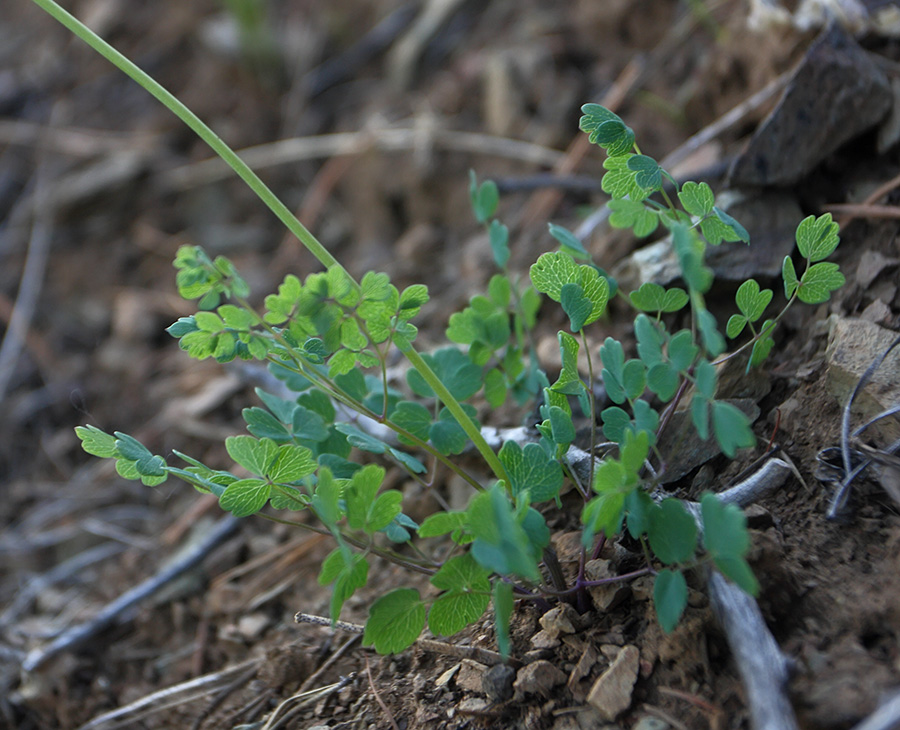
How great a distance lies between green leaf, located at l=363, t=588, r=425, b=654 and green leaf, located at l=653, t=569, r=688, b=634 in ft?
1.05

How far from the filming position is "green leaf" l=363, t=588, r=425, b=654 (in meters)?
1.02

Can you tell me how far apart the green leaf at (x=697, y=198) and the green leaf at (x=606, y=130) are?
11 centimetres

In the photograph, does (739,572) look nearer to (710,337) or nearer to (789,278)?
(710,337)

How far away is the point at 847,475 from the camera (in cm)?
105

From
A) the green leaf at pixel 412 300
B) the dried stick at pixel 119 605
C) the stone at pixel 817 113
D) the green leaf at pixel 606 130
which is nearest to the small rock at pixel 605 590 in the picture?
the green leaf at pixel 412 300

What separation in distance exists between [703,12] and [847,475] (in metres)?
1.55

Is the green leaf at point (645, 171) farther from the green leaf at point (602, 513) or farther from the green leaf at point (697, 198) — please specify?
the green leaf at point (602, 513)

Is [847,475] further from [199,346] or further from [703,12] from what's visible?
[703,12]

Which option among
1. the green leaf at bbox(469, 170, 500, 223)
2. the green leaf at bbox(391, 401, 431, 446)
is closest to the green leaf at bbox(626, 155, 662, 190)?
the green leaf at bbox(469, 170, 500, 223)

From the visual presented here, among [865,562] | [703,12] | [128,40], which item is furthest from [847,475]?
[128,40]

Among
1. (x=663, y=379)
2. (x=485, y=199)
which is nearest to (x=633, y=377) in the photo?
(x=663, y=379)

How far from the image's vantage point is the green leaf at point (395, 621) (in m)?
1.02

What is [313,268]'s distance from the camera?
2.76 meters

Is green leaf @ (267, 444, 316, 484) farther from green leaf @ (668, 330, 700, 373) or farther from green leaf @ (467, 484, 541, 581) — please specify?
green leaf @ (668, 330, 700, 373)
